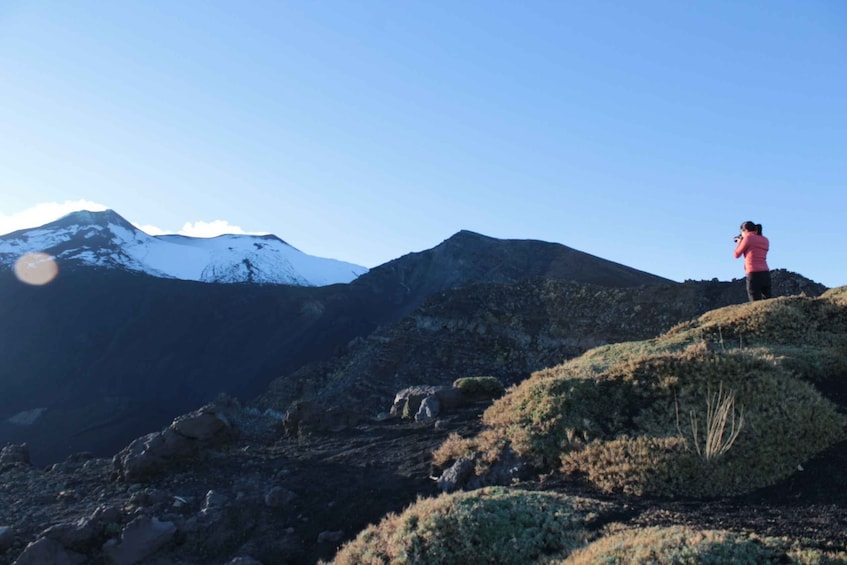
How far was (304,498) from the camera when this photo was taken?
9414 millimetres

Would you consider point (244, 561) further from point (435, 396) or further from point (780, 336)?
point (780, 336)

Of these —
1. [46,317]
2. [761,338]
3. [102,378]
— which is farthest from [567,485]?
[46,317]

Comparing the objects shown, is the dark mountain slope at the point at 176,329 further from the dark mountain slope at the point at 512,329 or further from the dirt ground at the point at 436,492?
the dirt ground at the point at 436,492

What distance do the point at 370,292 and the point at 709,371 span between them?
66.3m

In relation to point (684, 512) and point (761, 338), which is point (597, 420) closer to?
point (684, 512)

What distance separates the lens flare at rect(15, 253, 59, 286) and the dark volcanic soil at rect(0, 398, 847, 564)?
2798 inches

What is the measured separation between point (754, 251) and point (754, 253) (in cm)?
6

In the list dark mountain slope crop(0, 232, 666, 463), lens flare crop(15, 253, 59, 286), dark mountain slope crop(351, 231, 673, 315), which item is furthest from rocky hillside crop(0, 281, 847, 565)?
lens flare crop(15, 253, 59, 286)

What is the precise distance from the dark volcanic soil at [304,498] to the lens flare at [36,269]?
71069 mm

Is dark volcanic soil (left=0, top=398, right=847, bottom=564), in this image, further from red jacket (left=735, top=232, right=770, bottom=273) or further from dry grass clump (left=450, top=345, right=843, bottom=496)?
red jacket (left=735, top=232, right=770, bottom=273)

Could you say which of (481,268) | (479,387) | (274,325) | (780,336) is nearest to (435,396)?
(479,387)

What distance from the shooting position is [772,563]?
4.41 metres

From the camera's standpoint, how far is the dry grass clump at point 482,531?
5723 millimetres

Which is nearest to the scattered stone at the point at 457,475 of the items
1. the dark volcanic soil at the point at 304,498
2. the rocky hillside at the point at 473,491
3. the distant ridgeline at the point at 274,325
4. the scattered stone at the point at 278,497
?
the rocky hillside at the point at 473,491
